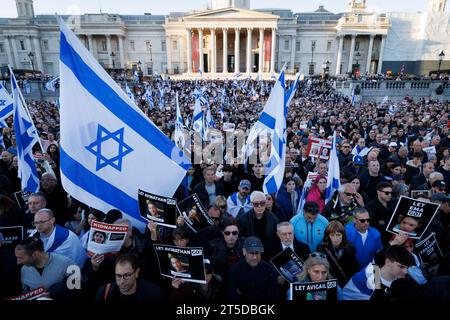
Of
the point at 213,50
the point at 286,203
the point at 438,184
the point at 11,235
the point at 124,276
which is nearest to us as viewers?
the point at 124,276

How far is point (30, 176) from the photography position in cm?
527

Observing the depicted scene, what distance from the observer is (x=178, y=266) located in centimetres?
281

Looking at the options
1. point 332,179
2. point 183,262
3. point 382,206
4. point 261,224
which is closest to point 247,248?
point 183,262

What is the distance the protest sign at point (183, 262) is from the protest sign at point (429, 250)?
101 inches

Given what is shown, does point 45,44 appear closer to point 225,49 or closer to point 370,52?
point 225,49

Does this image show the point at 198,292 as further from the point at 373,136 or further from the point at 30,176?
the point at 373,136

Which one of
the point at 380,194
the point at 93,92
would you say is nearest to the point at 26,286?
the point at 93,92

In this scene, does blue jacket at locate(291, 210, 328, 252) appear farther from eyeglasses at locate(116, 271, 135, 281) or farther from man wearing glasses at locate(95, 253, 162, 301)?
eyeglasses at locate(116, 271, 135, 281)

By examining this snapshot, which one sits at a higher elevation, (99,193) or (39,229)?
(99,193)

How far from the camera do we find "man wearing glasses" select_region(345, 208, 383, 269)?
3.90 metres

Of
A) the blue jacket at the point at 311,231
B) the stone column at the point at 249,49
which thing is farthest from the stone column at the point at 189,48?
the blue jacket at the point at 311,231

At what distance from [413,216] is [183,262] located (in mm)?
2731

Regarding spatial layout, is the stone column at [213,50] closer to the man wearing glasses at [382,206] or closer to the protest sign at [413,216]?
the man wearing glasses at [382,206]

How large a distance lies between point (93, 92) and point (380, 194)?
4582 millimetres
